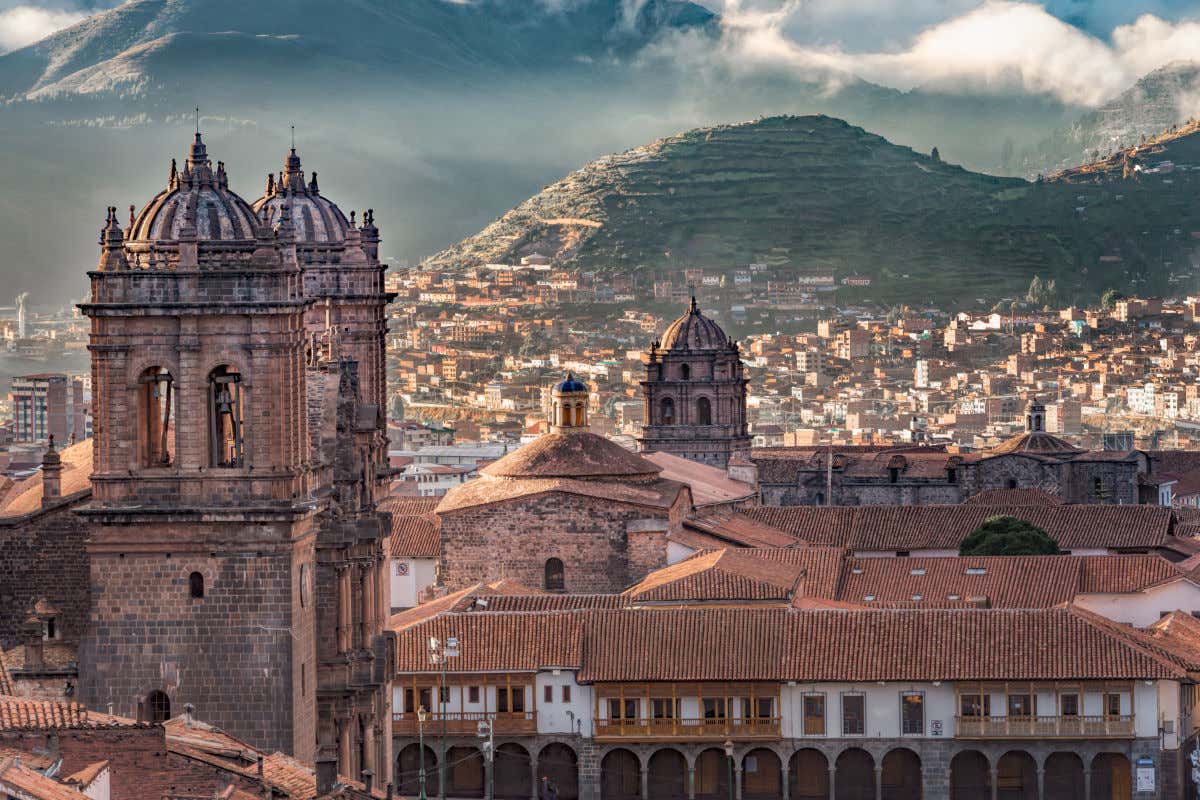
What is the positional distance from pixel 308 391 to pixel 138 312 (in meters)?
4.54

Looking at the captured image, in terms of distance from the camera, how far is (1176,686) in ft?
237

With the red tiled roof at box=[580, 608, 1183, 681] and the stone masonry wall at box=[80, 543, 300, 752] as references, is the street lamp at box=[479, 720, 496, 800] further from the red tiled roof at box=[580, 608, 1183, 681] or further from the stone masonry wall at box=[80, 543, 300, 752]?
the stone masonry wall at box=[80, 543, 300, 752]

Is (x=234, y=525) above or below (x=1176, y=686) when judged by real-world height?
above

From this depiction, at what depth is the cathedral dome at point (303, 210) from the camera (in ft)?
197

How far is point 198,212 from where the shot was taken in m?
47.0

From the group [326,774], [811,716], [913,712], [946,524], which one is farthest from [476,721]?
[946,524]

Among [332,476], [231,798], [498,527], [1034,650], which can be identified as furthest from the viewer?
[498,527]

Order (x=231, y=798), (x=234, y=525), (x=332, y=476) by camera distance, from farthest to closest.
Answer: (x=332, y=476) < (x=234, y=525) < (x=231, y=798)

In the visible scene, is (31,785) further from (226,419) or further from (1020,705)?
(1020,705)

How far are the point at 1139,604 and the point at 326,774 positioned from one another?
47.2 metres

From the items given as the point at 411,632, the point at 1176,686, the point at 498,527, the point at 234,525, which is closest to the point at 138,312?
the point at 234,525

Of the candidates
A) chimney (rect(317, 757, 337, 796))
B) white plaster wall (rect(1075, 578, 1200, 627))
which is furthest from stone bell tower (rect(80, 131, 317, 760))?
white plaster wall (rect(1075, 578, 1200, 627))

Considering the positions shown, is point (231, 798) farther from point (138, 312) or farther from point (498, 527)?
point (498, 527)

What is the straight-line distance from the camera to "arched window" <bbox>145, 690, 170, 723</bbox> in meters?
45.9
